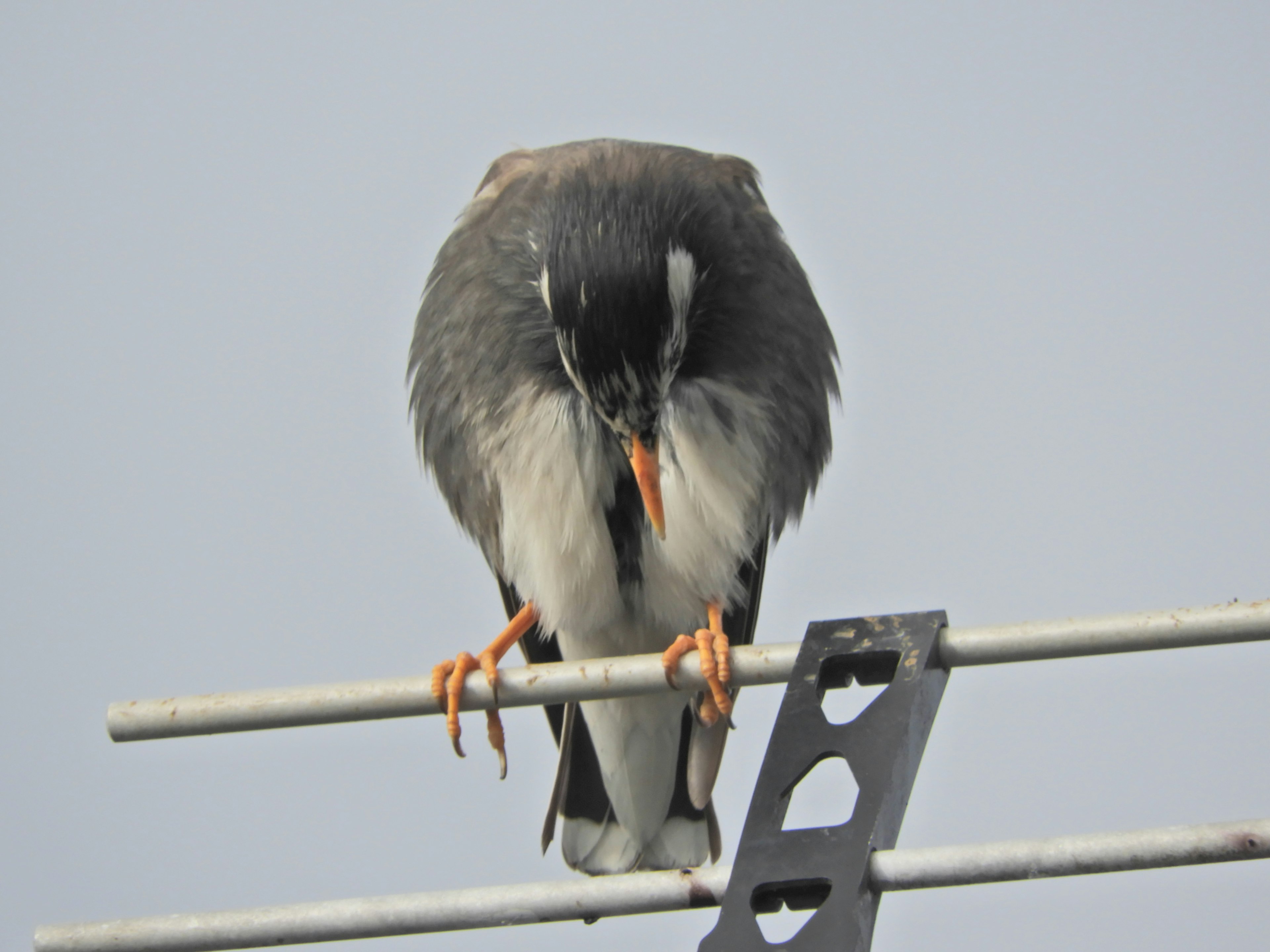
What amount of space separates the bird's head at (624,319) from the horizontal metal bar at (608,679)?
851 millimetres

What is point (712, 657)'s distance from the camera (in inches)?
108

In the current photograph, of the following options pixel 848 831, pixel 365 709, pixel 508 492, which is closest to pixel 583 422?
pixel 508 492

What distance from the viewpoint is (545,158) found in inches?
145

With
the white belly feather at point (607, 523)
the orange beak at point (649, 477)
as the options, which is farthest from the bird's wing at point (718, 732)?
the orange beak at point (649, 477)

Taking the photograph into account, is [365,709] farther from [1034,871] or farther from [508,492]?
[508,492]

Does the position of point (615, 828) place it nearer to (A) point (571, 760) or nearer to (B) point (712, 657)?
(A) point (571, 760)

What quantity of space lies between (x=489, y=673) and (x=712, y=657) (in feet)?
1.42

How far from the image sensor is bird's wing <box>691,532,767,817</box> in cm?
372

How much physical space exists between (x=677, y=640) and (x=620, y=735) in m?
0.89

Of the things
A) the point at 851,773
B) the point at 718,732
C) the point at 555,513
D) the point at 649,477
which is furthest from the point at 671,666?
the point at 718,732

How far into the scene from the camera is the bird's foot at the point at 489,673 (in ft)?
7.61

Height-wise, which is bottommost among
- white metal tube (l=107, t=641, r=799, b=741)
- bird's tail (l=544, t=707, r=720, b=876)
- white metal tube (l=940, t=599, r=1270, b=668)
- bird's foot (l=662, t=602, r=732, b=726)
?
bird's tail (l=544, t=707, r=720, b=876)

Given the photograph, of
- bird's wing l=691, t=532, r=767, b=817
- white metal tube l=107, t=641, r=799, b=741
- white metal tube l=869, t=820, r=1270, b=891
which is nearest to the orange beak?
bird's wing l=691, t=532, r=767, b=817

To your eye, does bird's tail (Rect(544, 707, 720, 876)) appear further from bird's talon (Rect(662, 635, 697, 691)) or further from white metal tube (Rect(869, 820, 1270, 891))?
white metal tube (Rect(869, 820, 1270, 891))
